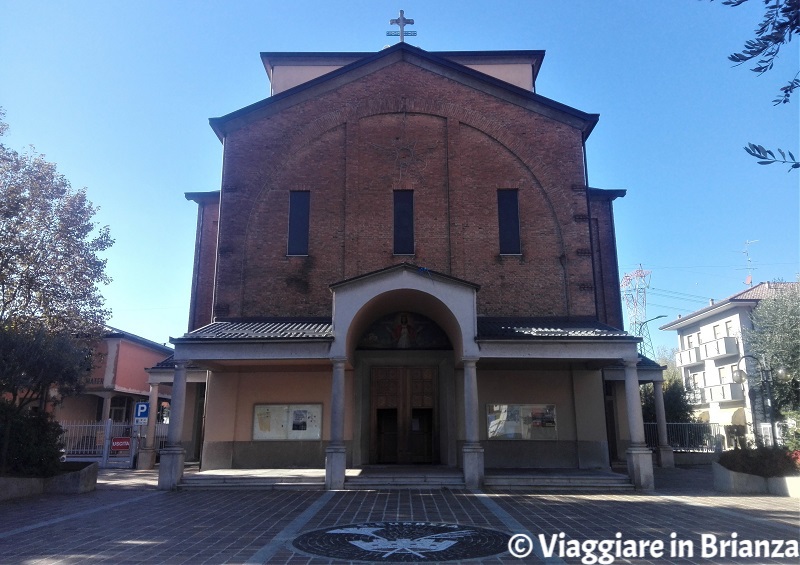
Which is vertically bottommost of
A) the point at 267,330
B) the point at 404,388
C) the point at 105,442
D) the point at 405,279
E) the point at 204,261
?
the point at 105,442

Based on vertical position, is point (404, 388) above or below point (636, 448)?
above

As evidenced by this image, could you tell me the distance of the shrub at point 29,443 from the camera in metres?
13.2

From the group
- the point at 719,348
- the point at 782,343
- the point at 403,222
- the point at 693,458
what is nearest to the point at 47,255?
the point at 403,222

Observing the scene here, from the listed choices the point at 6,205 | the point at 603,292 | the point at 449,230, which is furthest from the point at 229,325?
the point at 603,292

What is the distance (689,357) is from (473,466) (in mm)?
38300

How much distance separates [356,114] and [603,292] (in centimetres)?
1160

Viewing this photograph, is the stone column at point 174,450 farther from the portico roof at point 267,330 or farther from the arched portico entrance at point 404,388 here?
the arched portico entrance at point 404,388

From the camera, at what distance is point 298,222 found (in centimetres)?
1802

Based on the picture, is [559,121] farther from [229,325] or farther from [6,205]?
[6,205]

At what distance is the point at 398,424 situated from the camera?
1683 centimetres

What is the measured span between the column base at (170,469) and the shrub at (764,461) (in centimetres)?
1336

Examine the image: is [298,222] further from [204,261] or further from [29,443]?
[29,443]

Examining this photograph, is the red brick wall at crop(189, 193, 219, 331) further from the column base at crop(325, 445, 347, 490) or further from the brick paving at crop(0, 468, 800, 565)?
the column base at crop(325, 445, 347, 490)

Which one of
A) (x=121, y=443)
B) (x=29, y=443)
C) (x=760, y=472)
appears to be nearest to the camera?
(x=760, y=472)
